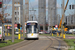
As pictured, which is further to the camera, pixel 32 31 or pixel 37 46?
pixel 32 31

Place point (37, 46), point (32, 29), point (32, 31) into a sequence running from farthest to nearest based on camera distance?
→ point (32, 29) < point (32, 31) < point (37, 46)

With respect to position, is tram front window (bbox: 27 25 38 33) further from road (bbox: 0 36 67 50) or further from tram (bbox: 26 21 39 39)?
road (bbox: 0 36 67 50)

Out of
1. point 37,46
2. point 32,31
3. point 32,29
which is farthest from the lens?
point 32,29

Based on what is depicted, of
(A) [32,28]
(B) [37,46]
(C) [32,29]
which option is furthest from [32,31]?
(B) [37,46]

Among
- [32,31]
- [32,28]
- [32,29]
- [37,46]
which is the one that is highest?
[32,28]

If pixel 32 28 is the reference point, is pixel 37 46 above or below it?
below

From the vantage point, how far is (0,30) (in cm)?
2325

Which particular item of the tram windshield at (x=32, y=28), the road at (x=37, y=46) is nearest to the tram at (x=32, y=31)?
the tram windshield at (x=32, y=28)

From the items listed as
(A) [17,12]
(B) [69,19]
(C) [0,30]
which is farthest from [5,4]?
(B) [69,19]

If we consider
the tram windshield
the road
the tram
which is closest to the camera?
the road

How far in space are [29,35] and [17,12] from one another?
90238 millimetres

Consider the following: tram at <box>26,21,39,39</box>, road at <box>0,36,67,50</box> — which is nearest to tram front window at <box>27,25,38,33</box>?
tram at <box>26,21,39,39</box>

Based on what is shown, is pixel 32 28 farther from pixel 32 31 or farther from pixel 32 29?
pixel 32 31

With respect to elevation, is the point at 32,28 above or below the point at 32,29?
above
